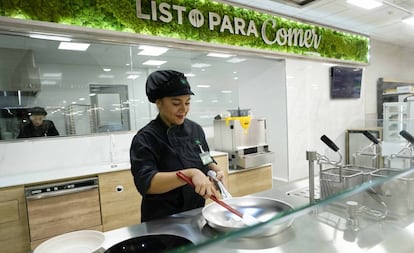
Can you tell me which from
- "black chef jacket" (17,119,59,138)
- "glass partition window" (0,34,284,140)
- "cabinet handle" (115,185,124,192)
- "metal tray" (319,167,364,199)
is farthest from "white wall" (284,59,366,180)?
"black chef jacket" (17,119,59,138)

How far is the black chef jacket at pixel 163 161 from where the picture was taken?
1.24 meters

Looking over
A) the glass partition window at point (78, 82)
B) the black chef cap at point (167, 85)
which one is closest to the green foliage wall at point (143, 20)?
the glass partition window at point (78, 82)

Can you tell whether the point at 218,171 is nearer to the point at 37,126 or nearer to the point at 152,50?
the point at 37,126

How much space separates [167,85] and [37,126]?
7.35ft

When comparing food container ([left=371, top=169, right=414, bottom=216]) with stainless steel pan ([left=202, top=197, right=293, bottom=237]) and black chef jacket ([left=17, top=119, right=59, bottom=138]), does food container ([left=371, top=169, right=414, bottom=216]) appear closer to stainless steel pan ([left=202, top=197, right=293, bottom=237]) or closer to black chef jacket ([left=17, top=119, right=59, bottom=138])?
stainless steel pan ([left=202, top=197, right=293, bottom=237])

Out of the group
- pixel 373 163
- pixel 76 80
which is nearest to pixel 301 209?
pixel 373 163

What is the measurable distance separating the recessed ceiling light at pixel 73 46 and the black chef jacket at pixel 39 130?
2.65ft

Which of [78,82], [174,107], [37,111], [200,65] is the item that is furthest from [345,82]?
[37,111]

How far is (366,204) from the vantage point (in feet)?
3.90

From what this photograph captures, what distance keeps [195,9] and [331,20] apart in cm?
272

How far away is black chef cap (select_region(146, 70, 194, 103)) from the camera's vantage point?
128 cm

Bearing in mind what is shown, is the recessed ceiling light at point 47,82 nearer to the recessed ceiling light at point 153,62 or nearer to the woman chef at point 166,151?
the recessed ceiling light at point 153,62

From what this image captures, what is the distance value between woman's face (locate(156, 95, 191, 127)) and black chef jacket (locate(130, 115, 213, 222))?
0.20 feet

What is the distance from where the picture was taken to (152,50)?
3516 mm
